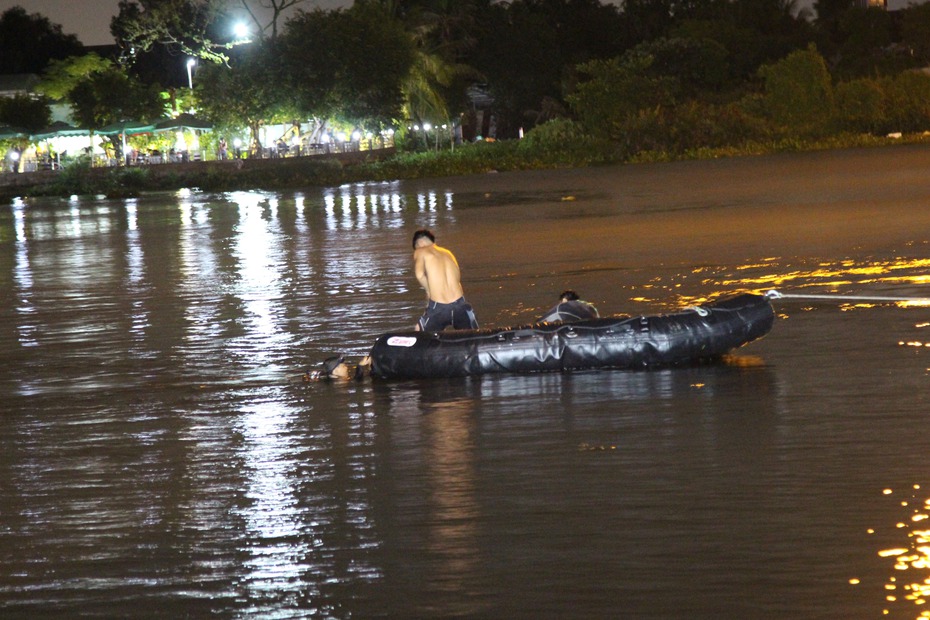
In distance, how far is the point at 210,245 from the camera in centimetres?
2633

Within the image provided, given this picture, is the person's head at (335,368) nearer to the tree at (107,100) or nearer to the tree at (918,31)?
the tree at (107,100)

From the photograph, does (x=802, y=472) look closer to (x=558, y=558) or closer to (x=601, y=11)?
(x=558, y=558)

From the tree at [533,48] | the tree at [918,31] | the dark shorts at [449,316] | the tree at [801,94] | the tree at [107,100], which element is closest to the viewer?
the dark shorts at [449,316]

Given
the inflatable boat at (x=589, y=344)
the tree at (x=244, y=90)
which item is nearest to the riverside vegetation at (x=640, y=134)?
the tree at (x=244, y=90)

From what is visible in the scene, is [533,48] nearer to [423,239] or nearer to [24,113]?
[24,113]

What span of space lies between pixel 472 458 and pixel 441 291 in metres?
3.44

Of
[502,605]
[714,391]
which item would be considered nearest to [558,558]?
[502,605]

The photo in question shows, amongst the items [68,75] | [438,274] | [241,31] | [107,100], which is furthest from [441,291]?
[68,75]

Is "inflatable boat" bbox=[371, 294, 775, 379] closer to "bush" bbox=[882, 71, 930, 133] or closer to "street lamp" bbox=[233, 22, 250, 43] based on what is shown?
"bush" bbox=[882, 71, 930, 133]

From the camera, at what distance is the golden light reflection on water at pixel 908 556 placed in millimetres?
5297

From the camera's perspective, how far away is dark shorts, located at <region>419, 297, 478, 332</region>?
11305mm

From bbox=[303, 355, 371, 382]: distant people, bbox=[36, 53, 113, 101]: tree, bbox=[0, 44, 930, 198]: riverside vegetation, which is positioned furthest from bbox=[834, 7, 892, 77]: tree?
bbox=[303, 355, 371, 382]: distant people

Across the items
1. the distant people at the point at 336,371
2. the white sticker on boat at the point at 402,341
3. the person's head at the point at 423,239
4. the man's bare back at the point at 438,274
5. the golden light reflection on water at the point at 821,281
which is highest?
the person's head at the point at 423,239

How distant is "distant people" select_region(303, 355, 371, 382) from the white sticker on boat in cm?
43
